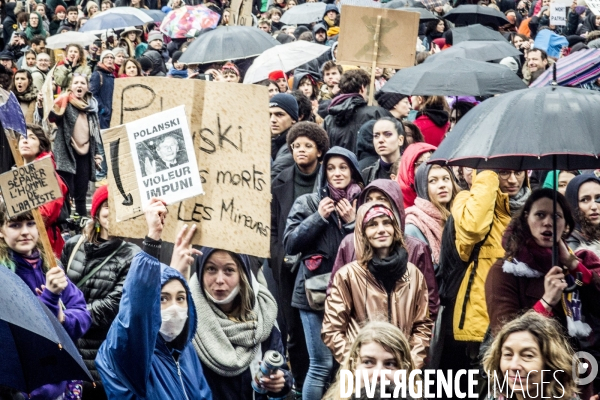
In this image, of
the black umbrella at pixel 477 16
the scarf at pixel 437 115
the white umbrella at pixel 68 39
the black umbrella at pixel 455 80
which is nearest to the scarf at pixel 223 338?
the black umbrella at pixel 455 80

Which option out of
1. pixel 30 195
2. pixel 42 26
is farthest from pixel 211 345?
pixel 42 26

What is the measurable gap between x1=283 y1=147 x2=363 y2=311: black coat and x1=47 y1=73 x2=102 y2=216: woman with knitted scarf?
18.1ft

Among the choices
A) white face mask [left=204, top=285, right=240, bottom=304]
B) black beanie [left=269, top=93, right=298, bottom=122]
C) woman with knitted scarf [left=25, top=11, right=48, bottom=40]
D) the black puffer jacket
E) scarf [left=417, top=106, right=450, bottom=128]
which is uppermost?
black beanie [left=269, top=93, right=298, bottom=122]

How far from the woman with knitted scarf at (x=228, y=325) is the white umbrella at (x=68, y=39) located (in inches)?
534

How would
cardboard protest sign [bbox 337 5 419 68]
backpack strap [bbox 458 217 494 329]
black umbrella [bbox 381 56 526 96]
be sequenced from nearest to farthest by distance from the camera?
backpack strap [bbox 458 217 494 329]
black umbrella [bbox 381 56 526 96]
cardboard protest sign [bbox 337 5 419 68]

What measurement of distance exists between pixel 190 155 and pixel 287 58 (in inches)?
282

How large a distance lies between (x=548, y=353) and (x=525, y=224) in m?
1.16

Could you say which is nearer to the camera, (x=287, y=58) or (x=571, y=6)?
(x=287, y=58)

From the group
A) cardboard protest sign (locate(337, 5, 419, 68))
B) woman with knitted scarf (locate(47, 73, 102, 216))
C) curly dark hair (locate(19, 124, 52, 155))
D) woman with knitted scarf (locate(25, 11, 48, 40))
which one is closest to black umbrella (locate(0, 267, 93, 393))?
curly dark hair (locate(19, 124, 52, 155))

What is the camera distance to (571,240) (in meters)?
6.25

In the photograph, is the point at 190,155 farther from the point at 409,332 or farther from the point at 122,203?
the point at 409,332

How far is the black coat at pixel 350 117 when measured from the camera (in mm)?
8961

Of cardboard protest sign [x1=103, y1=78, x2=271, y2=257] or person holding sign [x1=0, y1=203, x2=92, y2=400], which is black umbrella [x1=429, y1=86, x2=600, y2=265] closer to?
cardboard protest sign [x1=103, y1=78, x2=271, y2=257]

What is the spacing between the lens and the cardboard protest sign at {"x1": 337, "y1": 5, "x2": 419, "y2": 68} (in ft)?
32.3
